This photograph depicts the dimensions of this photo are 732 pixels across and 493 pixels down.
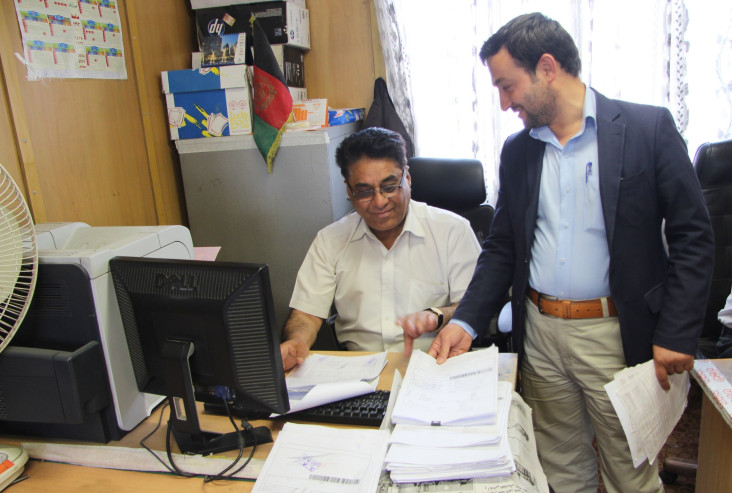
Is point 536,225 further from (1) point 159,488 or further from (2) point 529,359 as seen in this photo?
(1) point 159,488

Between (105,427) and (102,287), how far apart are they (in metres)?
0.32

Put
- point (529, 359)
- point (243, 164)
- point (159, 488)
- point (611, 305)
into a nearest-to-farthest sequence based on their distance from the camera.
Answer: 1. point (159, 488)
2. point (611, 305)
3. point (529, 359)
4. point (243, 164)

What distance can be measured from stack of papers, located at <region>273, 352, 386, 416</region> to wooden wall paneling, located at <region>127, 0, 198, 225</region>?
1.26 metres

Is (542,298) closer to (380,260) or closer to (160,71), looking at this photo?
(380,260)

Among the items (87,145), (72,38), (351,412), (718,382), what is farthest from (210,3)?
(718,382)

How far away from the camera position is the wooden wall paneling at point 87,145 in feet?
5.94

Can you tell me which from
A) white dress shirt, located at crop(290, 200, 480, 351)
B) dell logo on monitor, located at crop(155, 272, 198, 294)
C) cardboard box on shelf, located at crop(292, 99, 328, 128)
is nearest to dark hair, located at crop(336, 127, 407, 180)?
white dress shirt, located at crop(290, 200, 480, 351)

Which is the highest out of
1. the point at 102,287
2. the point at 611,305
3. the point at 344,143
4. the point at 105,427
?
the point at 344,143

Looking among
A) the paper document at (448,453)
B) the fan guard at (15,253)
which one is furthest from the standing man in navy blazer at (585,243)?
the fan guard at (15,253)

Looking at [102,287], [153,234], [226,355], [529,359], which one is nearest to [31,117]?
[153,234]

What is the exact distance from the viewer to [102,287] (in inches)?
46.8

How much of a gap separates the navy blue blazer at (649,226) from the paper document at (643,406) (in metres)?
0.10

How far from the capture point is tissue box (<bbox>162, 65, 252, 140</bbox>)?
234 centimetres

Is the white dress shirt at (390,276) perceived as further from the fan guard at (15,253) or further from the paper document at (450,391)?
the fan guard at (15,253)
